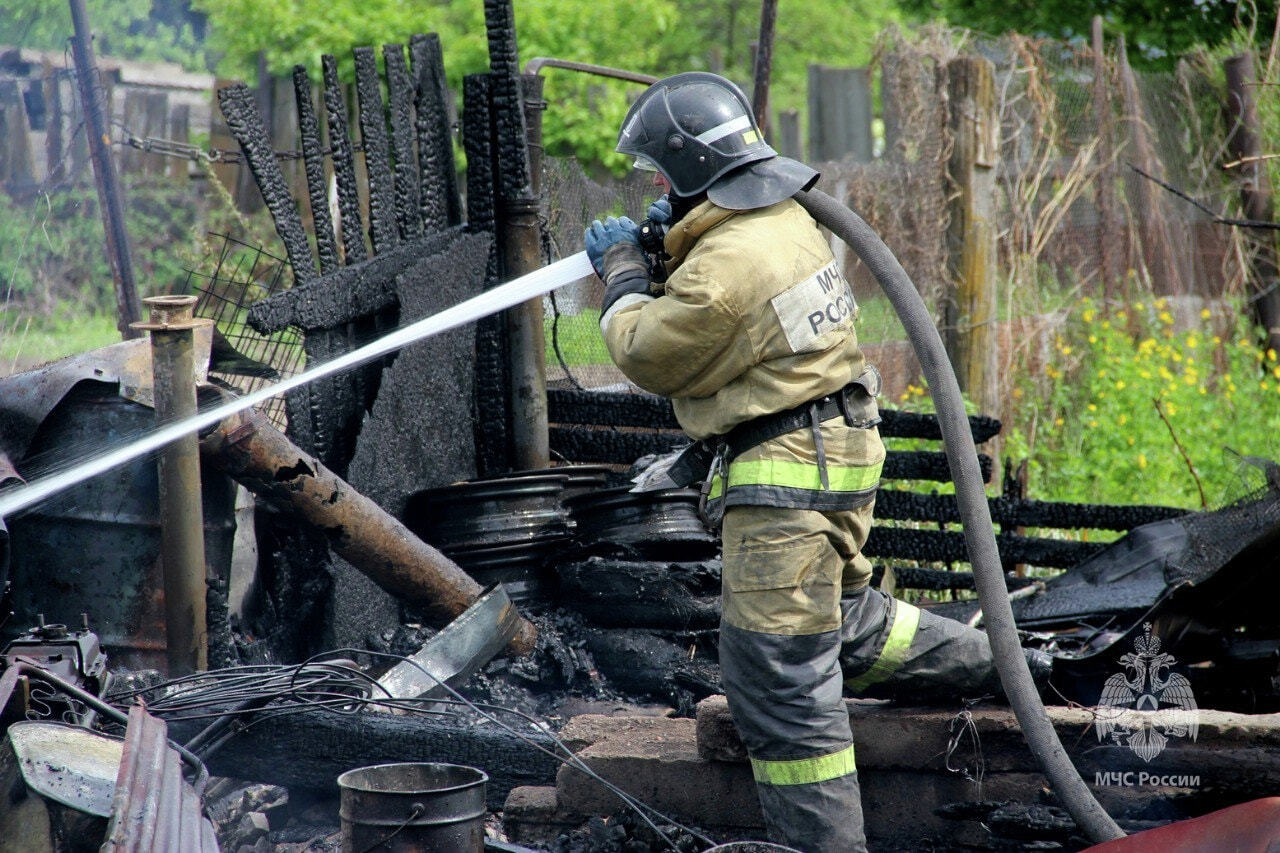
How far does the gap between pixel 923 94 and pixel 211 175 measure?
4.81 metres

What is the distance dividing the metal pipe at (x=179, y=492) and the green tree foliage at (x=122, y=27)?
3.06 metres

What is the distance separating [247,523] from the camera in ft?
16.2

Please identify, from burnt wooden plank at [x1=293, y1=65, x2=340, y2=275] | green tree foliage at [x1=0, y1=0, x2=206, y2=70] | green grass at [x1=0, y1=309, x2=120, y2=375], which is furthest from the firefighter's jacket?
green grass at [x1=0, y1=309, x2=120, y2=375]

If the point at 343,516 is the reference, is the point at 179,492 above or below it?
above

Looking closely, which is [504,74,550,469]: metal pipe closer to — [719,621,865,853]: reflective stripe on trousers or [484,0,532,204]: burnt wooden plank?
[484,0,532,204]: burnt wooden plank

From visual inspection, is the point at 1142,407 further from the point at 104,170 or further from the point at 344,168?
the point at 104,170

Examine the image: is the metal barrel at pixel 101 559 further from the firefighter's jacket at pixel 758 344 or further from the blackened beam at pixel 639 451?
the blackened beam at pixel 639 451

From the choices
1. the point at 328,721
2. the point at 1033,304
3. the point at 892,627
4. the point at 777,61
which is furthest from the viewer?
the point at 777,61

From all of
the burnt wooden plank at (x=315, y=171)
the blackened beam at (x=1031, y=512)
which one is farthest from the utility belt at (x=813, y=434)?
the blackened beam at (x=1031, y=512)

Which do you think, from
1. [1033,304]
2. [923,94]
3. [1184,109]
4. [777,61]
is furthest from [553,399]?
[777,61]

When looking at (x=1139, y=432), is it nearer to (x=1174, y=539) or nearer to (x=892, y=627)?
(x=1174, y=539)

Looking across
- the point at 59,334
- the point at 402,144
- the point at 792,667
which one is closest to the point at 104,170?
the point at 402,144

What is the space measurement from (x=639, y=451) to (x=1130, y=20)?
11.2 meters

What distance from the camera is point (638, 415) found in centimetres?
645
